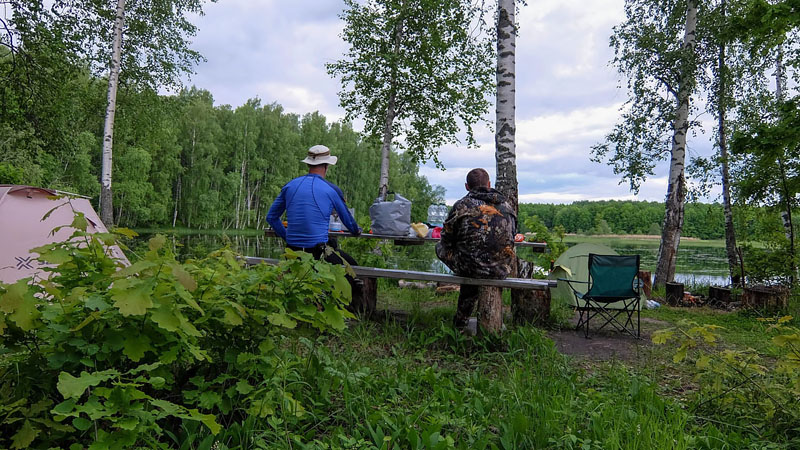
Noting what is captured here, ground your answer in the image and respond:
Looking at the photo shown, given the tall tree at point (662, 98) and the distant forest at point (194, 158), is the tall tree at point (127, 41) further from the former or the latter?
the tall tree at point (662, 98)

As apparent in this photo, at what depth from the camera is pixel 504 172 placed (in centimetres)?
523

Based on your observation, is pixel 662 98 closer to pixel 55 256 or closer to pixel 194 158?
pixel 55 256

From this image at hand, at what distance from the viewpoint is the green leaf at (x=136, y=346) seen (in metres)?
1.58

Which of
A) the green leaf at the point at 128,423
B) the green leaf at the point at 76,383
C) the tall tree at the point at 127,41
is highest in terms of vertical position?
the tall tree at the point at 127,41

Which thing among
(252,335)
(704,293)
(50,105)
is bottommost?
(704,293)

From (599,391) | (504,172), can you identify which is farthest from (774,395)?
(504,172)

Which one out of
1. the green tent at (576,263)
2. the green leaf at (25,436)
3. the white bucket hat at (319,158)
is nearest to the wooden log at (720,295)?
the green tent at (576,263)

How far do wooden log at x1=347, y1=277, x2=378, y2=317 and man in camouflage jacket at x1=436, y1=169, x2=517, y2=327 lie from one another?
1.07 metres

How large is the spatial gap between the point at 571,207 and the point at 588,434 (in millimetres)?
62721

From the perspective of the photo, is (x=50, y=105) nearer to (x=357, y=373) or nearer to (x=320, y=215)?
(x=320, y=215)

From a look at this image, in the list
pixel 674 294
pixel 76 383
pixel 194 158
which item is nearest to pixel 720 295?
pixel 674 294

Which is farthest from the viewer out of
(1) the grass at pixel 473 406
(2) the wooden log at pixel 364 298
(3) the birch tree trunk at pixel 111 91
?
(3) the birch tree trunk at pixel 111 91

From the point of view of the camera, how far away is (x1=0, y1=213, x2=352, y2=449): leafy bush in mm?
1515

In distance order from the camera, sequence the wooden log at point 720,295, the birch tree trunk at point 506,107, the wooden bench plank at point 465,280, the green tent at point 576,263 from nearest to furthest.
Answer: the wooden bench plank at point 465,280 → the birch tree trunk at point 506,107 → the green tent at point 576,263 → the wooden log at point 720,295
